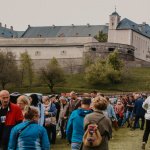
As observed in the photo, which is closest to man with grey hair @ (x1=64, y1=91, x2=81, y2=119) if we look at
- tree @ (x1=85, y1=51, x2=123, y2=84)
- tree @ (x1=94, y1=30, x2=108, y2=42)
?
tree @ (x1=85, y1=51, x2=123, y2=84)

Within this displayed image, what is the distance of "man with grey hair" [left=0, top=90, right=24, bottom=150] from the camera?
7223mm

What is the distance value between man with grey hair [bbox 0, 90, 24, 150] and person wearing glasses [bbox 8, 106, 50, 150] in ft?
4.55

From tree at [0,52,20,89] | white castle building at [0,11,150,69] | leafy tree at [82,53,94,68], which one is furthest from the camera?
white castle building at [0,11,150,69]

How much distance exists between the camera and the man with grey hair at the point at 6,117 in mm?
7223

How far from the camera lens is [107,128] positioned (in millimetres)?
6297

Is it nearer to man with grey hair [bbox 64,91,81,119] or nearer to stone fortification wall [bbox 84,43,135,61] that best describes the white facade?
stone fortification wall [bbox 84,43,135,61]

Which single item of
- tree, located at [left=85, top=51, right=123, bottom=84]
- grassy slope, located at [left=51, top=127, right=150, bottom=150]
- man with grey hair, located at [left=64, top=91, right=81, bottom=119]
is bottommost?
grassy slope, located at [left=51, top=127, right=150, bottom=150]

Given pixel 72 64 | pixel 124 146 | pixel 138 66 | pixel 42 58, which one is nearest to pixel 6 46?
pixel 42 58

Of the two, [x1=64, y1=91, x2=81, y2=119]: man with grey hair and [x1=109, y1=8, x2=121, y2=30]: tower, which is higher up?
[x1=109, y1=8, x2=121, y2=30]: tower

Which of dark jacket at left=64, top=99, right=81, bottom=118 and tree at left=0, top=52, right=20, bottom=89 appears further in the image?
tree at left=0, top=52, right=20, bottom=89

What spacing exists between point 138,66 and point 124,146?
6503cm

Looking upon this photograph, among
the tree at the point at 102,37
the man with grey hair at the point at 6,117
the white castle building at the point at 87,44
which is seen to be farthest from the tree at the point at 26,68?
the man with grey hair at the point at 6,117

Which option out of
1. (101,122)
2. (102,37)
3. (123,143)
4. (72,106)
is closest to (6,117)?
(101,122)

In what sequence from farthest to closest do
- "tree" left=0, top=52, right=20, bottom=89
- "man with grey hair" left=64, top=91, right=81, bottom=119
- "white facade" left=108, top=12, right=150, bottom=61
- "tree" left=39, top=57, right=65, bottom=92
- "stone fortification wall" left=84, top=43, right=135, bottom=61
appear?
"white facade" left=108, top=12, right=150, bottom=61, "stone fortification wall" left=84, top=43, right=135, bottom=61, "tree" left=39, top=57, right=65, bottom=92, "tree" left=0, top=52, right=20, bottom=89, "man with grey hair" left=64, top=91, right=81, bottom=119
